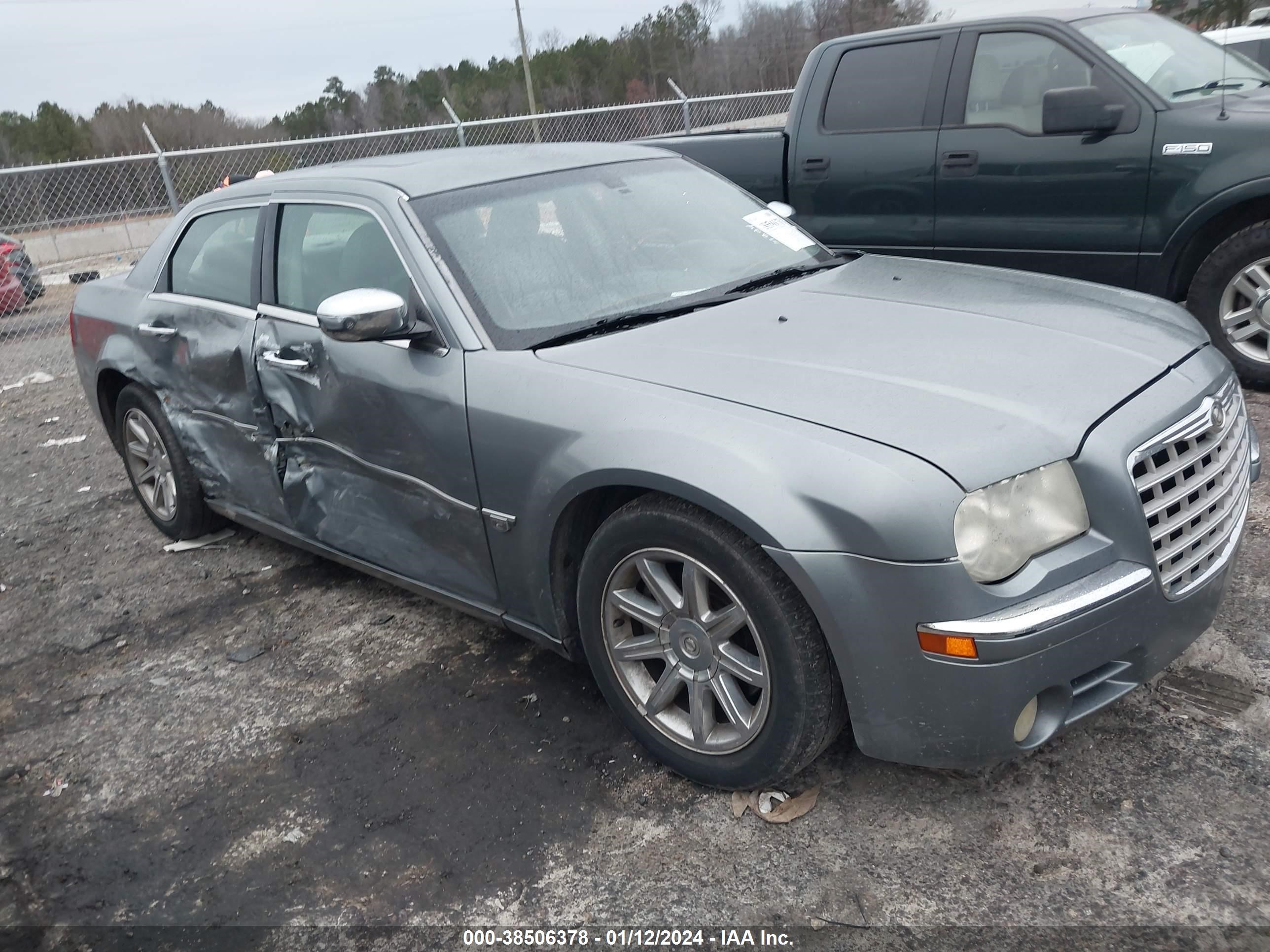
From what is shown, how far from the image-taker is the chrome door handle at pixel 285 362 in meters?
3.74

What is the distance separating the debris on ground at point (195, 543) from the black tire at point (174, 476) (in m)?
0.04

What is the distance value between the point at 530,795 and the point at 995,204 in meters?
4.36

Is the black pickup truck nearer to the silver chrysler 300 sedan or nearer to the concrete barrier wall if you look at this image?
the silver chrysler 300 sedan

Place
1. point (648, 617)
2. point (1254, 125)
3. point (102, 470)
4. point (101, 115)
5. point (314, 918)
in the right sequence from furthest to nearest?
point (101, 115) < point (102, 470) < point (1254, 125) < point (648, 617) < point (314, 918)

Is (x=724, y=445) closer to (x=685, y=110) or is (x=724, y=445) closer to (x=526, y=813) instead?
(x=526, y=813)

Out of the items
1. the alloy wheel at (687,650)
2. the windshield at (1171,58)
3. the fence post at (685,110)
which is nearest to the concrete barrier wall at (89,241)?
the fence post at (685,110)

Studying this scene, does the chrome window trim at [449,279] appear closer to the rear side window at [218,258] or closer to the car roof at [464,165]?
the car roof at [464,165]

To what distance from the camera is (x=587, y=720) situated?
332cm

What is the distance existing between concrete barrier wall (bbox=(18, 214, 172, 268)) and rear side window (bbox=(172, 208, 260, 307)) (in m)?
12.2

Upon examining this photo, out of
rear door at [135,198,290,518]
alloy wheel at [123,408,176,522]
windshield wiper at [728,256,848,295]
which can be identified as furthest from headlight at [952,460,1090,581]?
alloy wheel at [123,408,176,522]

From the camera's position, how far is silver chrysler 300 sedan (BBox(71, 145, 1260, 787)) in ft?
7.80

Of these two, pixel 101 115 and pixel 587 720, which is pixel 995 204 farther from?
pixel 101 115

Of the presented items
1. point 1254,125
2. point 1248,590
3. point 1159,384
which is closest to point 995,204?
point 1254,125

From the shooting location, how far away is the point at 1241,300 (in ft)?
17.7
